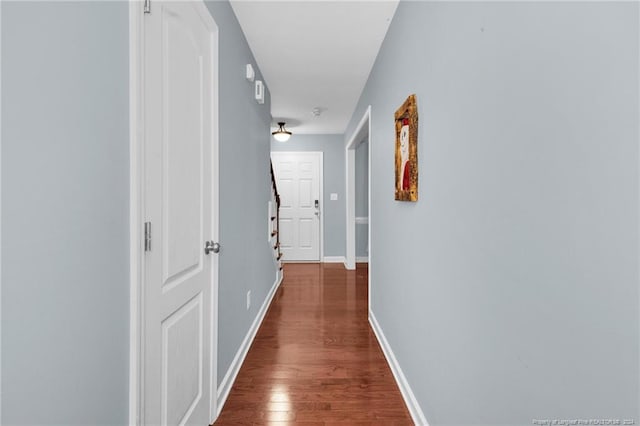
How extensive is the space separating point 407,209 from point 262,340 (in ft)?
5.48

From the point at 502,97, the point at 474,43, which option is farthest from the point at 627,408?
the point at 474,43

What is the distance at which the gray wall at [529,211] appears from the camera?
2.09ft

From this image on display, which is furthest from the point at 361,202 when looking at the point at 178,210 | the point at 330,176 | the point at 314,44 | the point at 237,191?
the point at 178,210

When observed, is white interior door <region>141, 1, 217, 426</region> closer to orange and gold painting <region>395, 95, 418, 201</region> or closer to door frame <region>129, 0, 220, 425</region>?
door frame <region>129, 0, 220, 425</region>

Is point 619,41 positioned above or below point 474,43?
below

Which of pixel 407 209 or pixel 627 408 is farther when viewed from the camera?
pixel 407 209

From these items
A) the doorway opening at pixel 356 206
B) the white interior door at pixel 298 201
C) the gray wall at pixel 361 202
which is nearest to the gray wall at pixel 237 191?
the doorway opening at pixel 356 206

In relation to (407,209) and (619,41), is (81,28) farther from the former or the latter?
(407,209)

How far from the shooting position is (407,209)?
78.4 inches

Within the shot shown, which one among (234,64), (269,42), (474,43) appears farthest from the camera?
(269,42)

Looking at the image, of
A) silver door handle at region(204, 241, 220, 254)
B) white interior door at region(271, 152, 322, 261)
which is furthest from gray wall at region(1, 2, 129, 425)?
white interior door at region(271, 152, 322, 261)

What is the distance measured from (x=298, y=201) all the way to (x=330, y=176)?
774 mm

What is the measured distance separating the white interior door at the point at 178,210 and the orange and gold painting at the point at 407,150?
1.08m

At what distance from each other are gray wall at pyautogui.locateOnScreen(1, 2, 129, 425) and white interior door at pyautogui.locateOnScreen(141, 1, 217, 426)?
134mm
